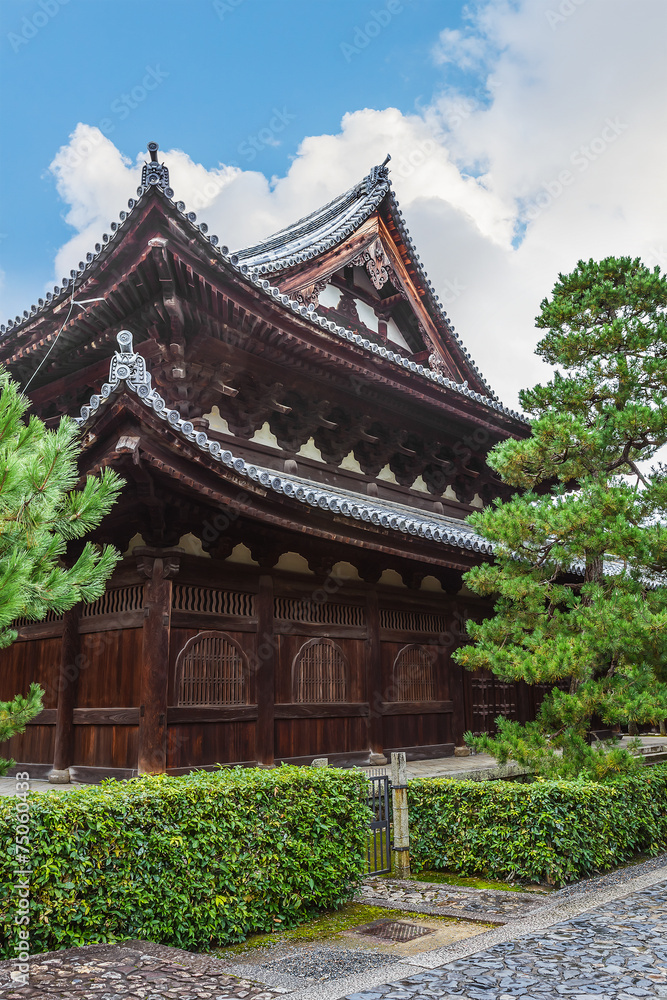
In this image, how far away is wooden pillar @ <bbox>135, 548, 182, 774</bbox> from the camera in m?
9.34

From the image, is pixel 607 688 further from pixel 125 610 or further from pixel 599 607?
pixel 125 610

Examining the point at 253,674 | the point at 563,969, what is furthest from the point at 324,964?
the point at 253,674

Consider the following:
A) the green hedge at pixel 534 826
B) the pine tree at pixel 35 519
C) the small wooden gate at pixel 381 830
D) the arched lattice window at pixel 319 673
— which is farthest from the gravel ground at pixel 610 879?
the pine tree at pixel 35 519

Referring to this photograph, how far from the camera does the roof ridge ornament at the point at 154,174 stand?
9.25 m

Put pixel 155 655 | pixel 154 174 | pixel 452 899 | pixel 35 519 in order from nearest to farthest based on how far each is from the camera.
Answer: pixel 35 519 → pixel 452 899 → pixel 154 174 → pixel 155 655

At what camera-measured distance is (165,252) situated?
9.79m

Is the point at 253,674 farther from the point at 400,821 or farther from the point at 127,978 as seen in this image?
the point at 127,978

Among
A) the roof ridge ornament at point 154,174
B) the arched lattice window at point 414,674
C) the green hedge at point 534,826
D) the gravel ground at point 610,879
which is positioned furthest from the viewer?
the arched lattice window at point 414,674

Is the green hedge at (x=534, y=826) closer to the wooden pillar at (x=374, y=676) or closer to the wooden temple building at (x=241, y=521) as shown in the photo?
the wooden temple building at (x=241, y=521)

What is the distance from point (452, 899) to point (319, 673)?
452cm

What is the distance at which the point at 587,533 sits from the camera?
9406 mm

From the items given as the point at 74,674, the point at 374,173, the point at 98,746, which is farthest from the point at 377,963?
the point at 374,173

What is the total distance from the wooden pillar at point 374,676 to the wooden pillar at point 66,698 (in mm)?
4410

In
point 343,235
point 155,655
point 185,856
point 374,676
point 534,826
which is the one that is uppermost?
point 343,235
